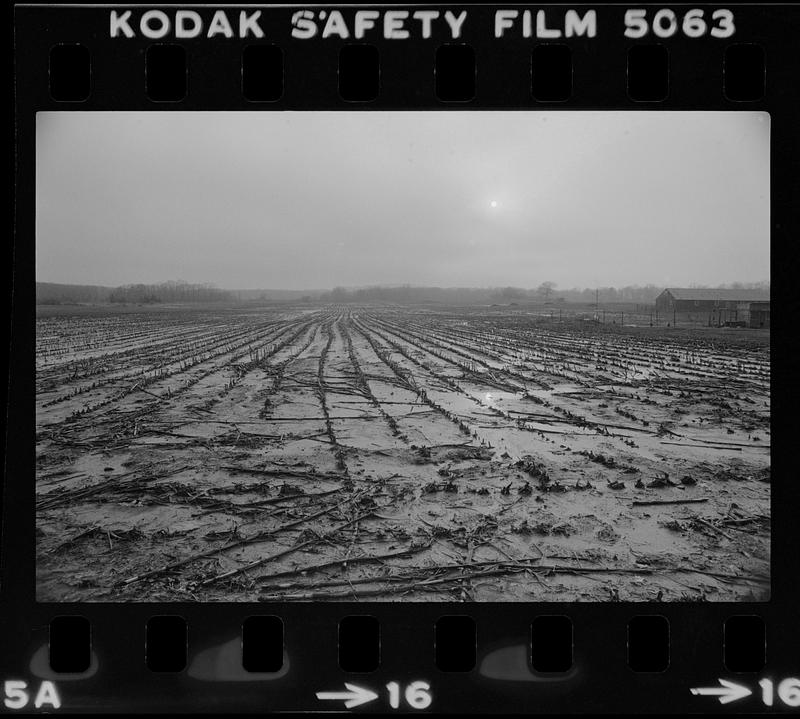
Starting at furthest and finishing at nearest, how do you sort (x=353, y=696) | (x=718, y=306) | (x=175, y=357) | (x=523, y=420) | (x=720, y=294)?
(x=175, y=357) → (x=523, y=420) → (x=718, y=306) → (x=720, y=294) → (x=353, y=696)

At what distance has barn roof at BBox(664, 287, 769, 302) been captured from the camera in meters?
4.00

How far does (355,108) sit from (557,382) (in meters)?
5.15

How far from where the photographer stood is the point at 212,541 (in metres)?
4.24

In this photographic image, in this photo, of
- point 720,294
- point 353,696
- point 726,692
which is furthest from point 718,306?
point 353,696

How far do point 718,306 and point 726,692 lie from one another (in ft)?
12.3

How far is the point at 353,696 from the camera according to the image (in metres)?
3.49

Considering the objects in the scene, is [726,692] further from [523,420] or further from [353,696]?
[523,420]

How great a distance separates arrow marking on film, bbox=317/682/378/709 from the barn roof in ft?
14.8

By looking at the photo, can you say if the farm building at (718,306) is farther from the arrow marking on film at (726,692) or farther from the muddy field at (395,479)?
the arrow marking on film at (726,692)

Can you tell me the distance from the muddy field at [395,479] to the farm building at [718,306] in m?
0.28

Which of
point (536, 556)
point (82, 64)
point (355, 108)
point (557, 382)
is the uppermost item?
point (82, 64)

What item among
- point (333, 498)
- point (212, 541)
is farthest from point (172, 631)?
point (333, 498)

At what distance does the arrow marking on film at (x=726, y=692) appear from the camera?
11.6 feet

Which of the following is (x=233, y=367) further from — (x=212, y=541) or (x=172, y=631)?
(x=172, y=631)
